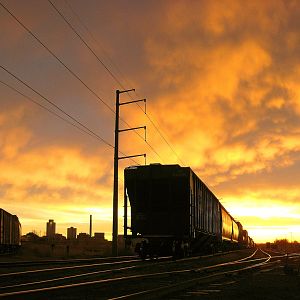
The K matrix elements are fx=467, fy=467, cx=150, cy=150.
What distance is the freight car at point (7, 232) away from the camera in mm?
40562

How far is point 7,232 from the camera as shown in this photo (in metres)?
43.6

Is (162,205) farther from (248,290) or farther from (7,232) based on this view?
(7,232)

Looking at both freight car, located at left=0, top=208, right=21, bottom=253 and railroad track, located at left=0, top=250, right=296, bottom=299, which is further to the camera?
freight car, located at left=0, top=208, right=21, bottom=253

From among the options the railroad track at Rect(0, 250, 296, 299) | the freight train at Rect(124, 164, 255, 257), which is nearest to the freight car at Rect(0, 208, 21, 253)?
the freight train at Rect(124, 164, 255, 257)

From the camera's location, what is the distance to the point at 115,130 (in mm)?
36656

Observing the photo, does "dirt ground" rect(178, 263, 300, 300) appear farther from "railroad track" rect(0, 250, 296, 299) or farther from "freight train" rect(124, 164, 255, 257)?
"freight train" rect(124, 164, 255, 257)

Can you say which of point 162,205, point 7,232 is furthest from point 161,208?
point 7,232

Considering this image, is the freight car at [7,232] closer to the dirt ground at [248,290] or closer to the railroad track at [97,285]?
the railroad track at [97,285]

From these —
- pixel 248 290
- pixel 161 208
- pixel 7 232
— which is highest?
Result: pixel 161 208

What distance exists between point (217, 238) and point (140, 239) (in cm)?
1410

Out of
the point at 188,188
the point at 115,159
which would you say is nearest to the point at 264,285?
the point at 188,188

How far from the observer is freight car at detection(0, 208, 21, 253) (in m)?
40.6

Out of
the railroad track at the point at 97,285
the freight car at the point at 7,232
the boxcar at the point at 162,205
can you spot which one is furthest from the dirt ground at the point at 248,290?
the freight car at the point at 7,232

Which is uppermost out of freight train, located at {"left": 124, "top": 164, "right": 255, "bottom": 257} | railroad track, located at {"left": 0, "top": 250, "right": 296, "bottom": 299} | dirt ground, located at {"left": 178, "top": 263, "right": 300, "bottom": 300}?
freight train, located at {"left": 124, "top": 164, "right": 255, "bottom": 257}
